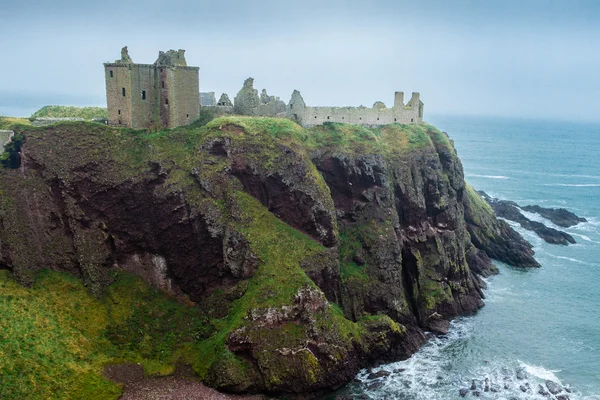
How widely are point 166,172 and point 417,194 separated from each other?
91.2ft

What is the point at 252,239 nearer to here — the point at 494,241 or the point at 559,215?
the point at 494,241

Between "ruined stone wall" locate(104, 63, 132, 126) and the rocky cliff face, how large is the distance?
10.8 feet

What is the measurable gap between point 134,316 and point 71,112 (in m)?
31.3

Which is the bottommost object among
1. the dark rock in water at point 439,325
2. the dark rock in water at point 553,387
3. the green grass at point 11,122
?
the dark rock in water at point 553,387

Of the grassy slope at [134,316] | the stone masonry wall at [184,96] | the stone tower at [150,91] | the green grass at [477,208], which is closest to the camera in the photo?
the grassy slope at [134,316]

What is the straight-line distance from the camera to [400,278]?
57531 millimetres

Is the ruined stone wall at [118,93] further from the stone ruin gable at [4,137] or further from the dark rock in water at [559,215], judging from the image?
the dark rock in water at [559,215]

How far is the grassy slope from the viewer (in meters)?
40.4

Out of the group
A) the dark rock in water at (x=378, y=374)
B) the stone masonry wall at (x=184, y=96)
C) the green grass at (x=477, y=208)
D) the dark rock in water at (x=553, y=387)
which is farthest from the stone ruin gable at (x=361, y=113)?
the dark rock in water at (x=553, y=387)

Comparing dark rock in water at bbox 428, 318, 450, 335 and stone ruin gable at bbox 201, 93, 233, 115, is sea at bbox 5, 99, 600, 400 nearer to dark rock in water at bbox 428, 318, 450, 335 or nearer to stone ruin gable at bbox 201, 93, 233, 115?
dark rock in water at bbox 428, 318, 450, 335

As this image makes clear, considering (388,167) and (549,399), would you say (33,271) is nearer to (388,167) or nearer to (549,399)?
(388,167)

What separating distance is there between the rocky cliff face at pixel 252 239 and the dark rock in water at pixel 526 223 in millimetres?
27696

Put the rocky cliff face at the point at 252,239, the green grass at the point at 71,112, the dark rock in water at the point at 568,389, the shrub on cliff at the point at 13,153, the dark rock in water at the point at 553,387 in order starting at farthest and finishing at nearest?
1. the green grass at the point at 71,112
2. the shrub on cliff at the point at 13,153
3. the rocky cliff face at the point at 252,239
4. the dark rock in water at the point at 568,389
5. the dark rock in water at the point at 553,387

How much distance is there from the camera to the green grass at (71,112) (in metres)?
65.8
